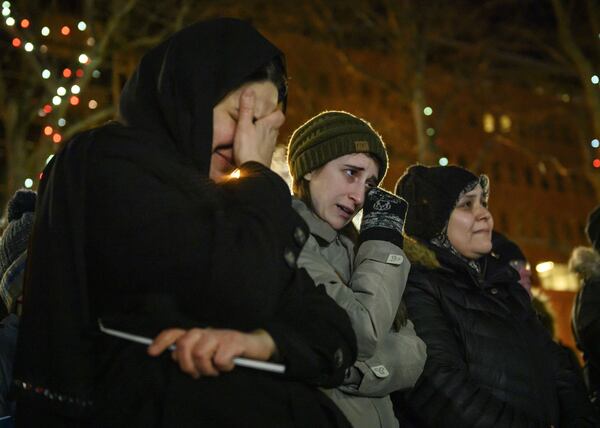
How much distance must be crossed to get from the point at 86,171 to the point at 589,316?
11.2 ft

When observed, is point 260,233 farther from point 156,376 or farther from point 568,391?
point 568,391

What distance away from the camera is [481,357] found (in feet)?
11.5

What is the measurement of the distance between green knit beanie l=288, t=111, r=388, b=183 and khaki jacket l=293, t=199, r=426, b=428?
27.8 inches

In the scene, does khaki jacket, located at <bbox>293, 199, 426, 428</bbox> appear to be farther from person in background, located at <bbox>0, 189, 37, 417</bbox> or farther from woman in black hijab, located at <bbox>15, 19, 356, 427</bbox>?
person in background, located at <bbox>0, 189, 37, 417</bbox>

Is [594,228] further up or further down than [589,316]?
further up

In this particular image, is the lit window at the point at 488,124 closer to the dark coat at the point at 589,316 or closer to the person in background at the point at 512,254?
the person in background at the point at 512,254

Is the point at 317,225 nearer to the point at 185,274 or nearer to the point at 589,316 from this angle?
the point at 185,274

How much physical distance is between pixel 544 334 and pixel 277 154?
173 cm

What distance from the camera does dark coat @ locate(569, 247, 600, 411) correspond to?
445cm

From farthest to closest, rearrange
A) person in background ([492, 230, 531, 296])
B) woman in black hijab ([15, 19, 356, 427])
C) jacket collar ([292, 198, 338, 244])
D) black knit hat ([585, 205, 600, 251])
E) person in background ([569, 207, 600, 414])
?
person in background ([492, 230, 531, 296])
black knit hat ([585, 205, 600, 251])
person in background ([569, 207, 600, 414])
jacket collar ([292, 198, 338, 244])
woman in black hijab ([15, 19, 356, 427])

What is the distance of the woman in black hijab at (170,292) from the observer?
1.79 meters

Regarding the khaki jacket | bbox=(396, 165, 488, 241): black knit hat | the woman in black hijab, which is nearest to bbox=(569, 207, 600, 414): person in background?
bbox=(396, 165, 488, 241): black knit hat

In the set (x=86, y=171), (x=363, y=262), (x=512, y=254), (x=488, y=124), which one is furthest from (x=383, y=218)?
(x=488, y=124)

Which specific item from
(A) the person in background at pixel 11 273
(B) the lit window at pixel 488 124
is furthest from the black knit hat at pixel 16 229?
(B) the lit window at pixel 488 124
